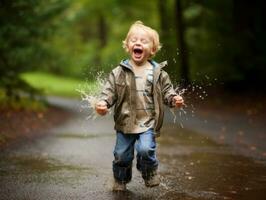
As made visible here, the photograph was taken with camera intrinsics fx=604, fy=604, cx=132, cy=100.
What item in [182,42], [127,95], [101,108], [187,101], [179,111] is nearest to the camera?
[101,108]

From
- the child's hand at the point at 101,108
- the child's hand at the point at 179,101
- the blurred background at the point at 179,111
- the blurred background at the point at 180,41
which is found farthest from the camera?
the blurred background at the point at 180,41

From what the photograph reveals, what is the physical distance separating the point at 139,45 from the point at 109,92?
63cm

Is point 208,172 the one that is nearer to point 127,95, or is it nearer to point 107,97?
point 127,95

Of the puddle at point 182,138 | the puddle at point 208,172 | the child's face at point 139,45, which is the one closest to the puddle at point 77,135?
the puddle at point 182,138

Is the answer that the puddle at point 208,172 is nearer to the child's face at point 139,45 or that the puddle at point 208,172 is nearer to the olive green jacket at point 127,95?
the olive green jacket at point 127,95

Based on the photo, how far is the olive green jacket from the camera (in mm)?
Answer: 6680

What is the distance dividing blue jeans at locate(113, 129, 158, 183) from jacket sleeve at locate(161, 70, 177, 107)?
15.4 inches

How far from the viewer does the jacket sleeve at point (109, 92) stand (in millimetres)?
6684

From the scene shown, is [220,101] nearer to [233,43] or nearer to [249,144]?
[233,43]

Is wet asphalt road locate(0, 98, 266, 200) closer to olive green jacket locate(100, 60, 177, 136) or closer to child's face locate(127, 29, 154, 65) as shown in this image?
olive green jacket locate(100, 60, 177, 136)

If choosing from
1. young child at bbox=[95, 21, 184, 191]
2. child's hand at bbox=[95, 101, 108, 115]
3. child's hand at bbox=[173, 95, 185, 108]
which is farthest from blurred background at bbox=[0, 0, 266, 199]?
child's hand at bbox=[173, 95, 185, 108]

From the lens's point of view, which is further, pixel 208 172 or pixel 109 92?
pixel 208 172

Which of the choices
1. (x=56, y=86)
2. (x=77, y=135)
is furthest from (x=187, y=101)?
(x=56, y=86)

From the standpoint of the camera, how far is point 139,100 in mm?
6695
